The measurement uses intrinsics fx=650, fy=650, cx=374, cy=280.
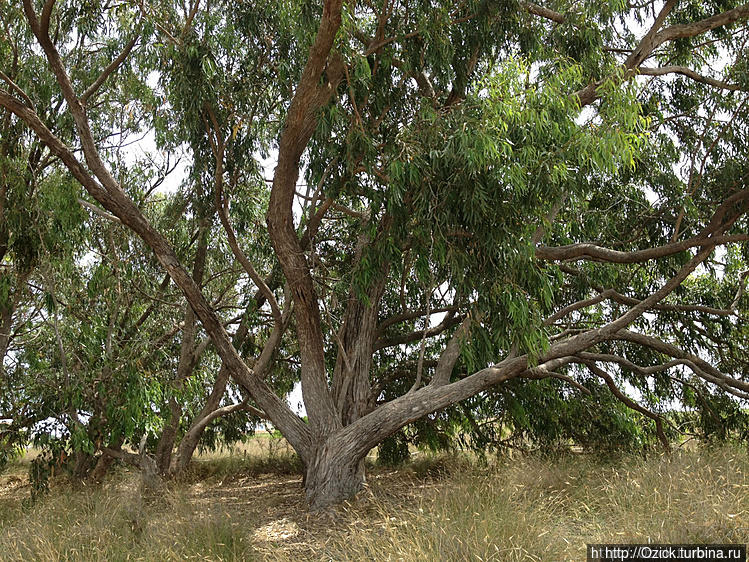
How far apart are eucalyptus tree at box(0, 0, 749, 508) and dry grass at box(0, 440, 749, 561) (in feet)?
3.16

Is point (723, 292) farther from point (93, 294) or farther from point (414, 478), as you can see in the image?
point (93, 294)

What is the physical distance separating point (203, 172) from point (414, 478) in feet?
15.0

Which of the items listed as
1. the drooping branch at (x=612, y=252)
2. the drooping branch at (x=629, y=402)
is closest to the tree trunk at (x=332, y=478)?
the drooping branch at (x=612, y=252)

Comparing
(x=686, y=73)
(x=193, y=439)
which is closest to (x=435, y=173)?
(x=686, y=73)

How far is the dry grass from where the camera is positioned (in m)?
4.36

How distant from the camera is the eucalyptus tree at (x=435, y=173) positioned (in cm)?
523

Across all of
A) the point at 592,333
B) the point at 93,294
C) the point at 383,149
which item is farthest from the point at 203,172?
the point at 592,333

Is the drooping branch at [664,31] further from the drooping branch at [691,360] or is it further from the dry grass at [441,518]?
the dry grass at [441,518]

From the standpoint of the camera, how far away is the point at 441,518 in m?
4.75

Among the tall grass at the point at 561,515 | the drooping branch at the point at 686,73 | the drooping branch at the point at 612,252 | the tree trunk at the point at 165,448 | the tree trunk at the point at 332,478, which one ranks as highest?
the drooping branch at the point at 686,73

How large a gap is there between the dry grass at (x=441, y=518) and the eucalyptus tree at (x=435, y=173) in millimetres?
964

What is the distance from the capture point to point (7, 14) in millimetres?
7824

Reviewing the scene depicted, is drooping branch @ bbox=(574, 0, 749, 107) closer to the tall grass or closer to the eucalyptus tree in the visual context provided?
the eucalyptus tree

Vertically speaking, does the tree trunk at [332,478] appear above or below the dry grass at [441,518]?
above
